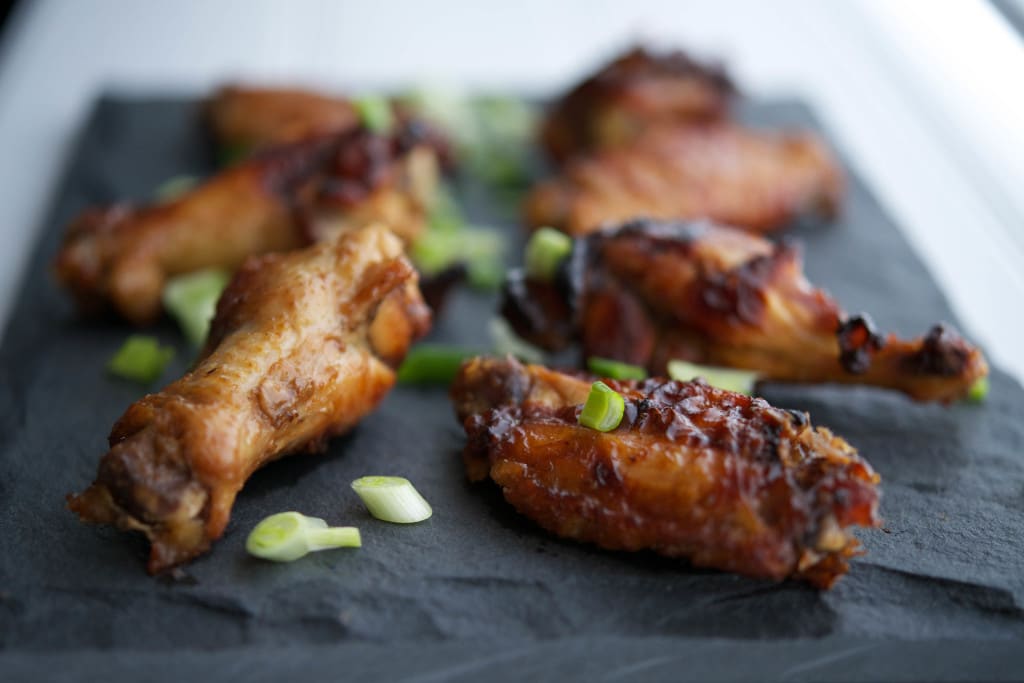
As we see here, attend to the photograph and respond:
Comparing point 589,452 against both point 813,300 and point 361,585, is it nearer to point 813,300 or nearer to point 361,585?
point 361,585

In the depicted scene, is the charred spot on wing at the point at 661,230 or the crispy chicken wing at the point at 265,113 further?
the crispy chicken wing at the point at 265,113

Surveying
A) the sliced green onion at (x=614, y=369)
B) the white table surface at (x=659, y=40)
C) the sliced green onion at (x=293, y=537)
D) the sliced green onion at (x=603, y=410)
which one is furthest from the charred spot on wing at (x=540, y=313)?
the white table surface at (x=659, y=40)

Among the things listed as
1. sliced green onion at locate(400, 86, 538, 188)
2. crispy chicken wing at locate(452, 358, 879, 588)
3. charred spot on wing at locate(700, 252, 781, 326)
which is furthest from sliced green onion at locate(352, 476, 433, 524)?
sliced green onion at locate(400, 86, 538, 188)

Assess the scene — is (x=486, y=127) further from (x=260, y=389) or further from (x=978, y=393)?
(x=260, y=389)

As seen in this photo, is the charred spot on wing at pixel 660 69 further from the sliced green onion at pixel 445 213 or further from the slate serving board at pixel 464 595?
the slate serving board at pixel 464 595

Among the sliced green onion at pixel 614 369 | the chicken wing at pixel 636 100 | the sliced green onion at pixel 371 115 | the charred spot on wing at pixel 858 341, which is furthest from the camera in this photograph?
the chicken wing at pixel 636 100

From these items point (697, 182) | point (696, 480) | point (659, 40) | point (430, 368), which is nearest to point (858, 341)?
point (696, 480)

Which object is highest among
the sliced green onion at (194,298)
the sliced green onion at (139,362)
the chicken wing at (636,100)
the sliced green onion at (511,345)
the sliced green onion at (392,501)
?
the chicken wing at (636,100)

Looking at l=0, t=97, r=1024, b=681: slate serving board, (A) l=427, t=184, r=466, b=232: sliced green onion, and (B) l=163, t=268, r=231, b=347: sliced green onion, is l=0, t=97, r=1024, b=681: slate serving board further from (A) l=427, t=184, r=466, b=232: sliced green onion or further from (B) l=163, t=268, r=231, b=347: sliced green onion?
(A) l=427, t=184, r=466, b=232: sliced green onion

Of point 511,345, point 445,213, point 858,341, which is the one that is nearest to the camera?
point 858,341
